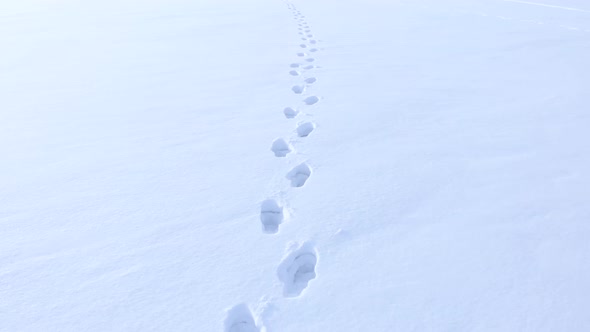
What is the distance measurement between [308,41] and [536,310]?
3.31 meters

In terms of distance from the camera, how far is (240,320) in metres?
1.36

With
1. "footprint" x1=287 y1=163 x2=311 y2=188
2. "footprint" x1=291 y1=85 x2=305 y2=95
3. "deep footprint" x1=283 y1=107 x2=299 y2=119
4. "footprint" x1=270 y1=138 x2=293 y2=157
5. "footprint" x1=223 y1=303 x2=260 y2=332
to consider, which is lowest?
"footprint" x1=223 y1=303 x2=260 y2=332

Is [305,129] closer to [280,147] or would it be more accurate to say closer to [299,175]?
[280,147]

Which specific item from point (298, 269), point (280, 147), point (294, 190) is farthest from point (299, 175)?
Result: point (298, 269)

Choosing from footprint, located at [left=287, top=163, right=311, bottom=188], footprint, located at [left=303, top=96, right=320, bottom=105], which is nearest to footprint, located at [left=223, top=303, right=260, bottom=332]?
footprint, located at [left=287, top=163, right=311, bottom=188]

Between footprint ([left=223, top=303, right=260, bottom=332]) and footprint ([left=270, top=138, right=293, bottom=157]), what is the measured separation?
992mm

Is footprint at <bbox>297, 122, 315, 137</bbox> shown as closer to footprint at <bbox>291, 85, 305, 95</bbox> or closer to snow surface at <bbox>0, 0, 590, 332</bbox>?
snow surface at <bbox>0, 0, 590, 332</bbox>

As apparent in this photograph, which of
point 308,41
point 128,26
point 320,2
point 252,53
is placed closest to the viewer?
point 252,53

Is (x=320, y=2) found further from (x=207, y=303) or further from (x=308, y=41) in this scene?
(x=207, y=303)

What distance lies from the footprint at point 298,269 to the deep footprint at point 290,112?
1175 mm

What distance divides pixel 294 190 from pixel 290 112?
0.87m

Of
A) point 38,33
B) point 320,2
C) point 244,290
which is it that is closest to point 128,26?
point 38,33

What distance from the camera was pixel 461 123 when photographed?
2.49 metres

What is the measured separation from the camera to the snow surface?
1.38 m
